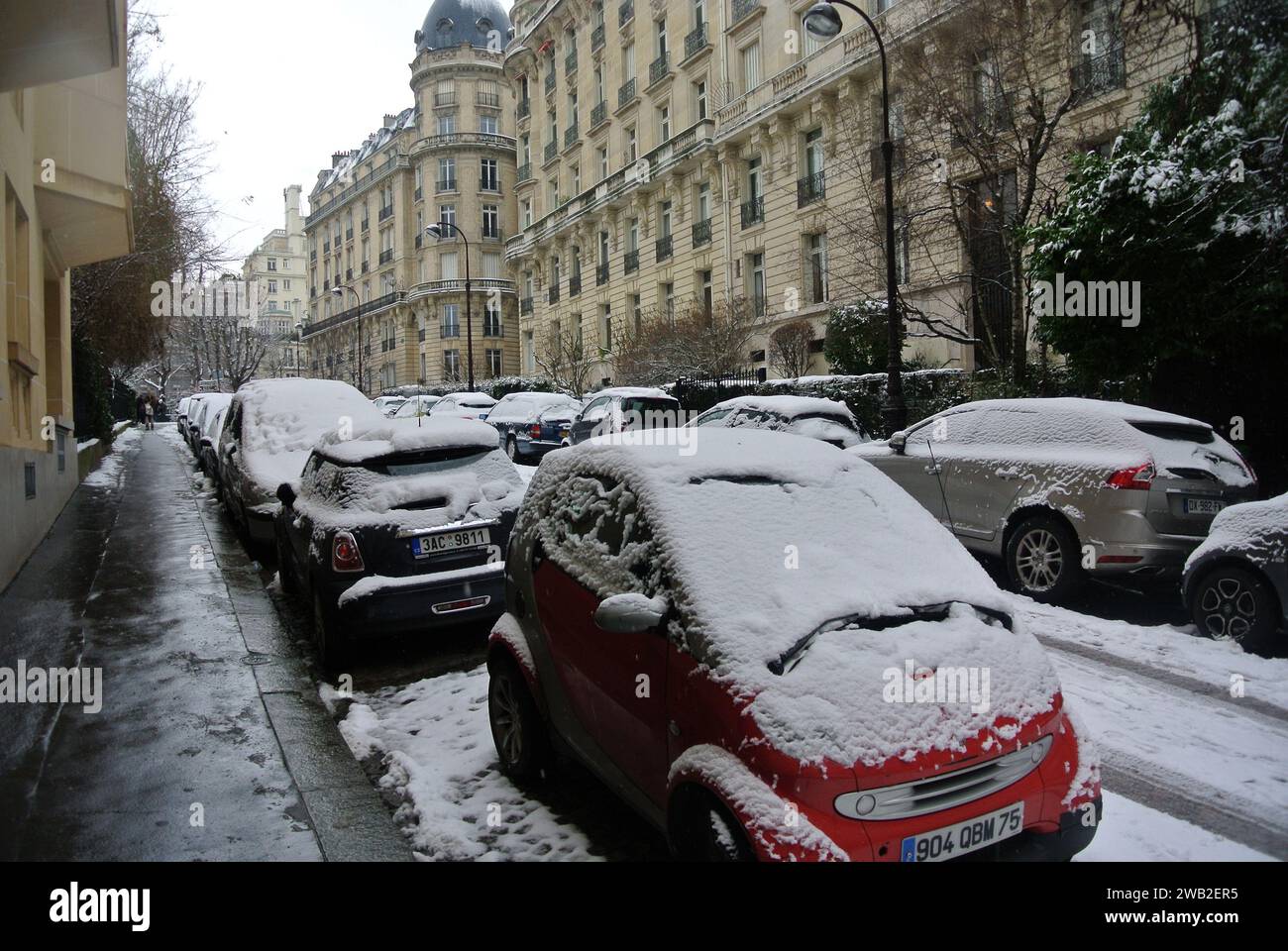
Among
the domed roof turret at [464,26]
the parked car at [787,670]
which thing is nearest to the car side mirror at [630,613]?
the parked car at [787,670]

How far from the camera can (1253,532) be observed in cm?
579

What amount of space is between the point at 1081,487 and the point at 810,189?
23676mm

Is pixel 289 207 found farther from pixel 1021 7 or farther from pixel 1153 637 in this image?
pixel 1153 637

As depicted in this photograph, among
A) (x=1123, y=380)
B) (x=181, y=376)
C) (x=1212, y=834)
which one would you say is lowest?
(x=1212, y=834)

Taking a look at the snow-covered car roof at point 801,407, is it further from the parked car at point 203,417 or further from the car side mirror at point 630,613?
the parked car at point 203,417

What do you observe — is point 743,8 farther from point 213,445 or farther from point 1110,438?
Result: point 1110,438

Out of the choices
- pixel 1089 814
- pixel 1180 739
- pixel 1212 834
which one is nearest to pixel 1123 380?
pixel 1180 739

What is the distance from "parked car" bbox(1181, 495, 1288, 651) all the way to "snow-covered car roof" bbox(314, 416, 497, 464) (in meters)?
5.18

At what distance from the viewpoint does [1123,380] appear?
40.2 feet

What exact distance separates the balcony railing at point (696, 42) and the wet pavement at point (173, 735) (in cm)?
3204

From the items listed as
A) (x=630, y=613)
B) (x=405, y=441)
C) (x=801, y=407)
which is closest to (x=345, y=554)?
(x=405, y=441)
